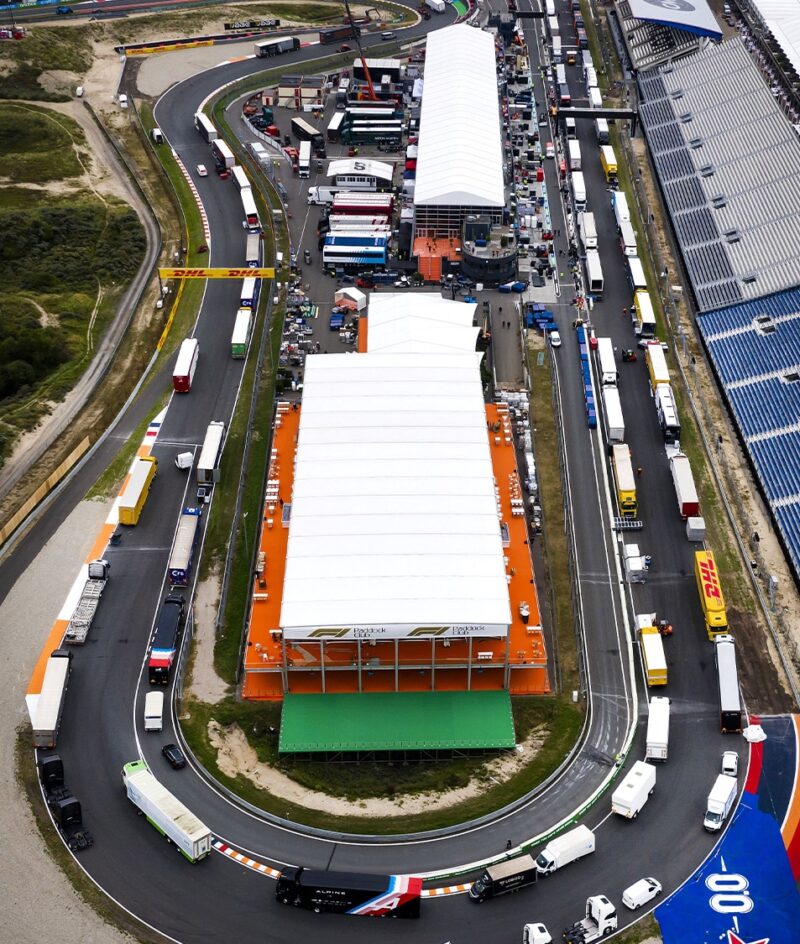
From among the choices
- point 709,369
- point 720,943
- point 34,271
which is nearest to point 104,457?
point 34,271

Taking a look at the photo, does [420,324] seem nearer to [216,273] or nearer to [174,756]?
[216,273]

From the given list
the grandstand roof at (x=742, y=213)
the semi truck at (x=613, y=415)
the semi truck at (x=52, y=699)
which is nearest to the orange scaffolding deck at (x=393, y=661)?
the semi truck at (x=52, y=699)

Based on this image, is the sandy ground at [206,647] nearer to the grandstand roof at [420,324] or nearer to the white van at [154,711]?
the white van at [154,711]

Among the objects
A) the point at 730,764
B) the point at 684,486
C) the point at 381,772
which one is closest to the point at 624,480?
the point at 684,486

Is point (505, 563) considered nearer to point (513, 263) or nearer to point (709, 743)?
point (709, 743)

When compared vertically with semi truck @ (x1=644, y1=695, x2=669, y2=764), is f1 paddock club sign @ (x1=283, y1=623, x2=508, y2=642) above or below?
above

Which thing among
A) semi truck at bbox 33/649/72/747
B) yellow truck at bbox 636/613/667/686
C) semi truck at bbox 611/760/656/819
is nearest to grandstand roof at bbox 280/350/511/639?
yellow truck at bbox 636/613/667/686

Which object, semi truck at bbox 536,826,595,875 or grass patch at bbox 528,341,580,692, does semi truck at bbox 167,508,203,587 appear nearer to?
grass patch at bbox 528,341,580,692
